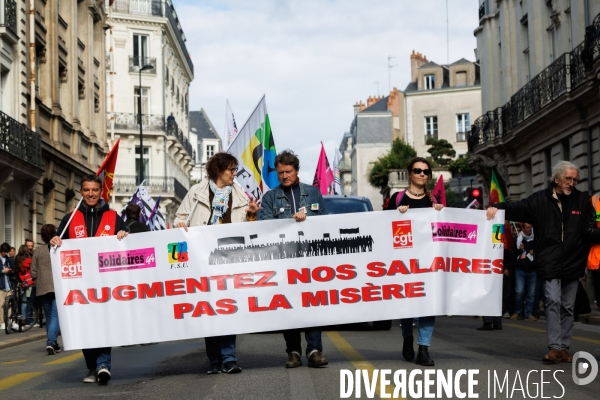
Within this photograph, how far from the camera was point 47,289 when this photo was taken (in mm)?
15852

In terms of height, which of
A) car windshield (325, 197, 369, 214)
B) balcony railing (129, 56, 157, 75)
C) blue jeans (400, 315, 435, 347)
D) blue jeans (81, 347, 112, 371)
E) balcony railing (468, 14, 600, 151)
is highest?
balcony railing (129, 56, 157, 75)

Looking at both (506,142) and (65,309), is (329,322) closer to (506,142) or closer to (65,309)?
(65,309)

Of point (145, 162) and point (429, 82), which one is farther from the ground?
point (429, 82)

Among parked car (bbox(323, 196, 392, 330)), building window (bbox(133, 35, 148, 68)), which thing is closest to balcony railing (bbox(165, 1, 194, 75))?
building window (bbox(133, 35, 148, 68))

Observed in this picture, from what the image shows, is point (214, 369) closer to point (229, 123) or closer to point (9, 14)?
point (229, 123)

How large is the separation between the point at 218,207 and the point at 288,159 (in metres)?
0.78

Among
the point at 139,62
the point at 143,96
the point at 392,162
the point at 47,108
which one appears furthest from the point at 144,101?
the point at 47,108

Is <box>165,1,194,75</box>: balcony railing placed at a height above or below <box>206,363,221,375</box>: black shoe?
above

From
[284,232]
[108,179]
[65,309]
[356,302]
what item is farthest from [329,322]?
[108,179]

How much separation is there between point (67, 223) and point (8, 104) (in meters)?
19.6

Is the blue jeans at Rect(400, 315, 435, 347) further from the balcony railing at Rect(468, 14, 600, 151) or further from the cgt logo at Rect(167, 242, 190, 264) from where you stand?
the balcony railing at Rect(468, 14, 600, 151)

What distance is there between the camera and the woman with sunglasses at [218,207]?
31.7 feet

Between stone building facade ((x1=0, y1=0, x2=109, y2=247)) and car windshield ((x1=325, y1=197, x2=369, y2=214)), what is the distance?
10.2 meters

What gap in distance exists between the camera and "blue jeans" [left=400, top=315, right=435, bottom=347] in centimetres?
977
